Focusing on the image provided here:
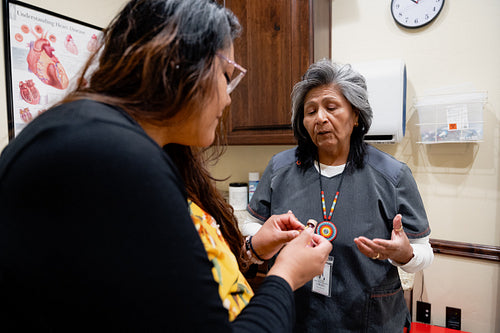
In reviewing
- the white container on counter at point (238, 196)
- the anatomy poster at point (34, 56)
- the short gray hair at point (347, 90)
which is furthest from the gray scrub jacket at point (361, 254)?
the anatomy poster at point (34, 56)

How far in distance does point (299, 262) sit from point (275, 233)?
41 centimetres

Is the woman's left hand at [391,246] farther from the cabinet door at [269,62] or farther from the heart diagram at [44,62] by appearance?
the heart diagram at [44,62]

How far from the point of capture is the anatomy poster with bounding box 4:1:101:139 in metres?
1.46

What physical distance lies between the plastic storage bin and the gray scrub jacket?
648mm

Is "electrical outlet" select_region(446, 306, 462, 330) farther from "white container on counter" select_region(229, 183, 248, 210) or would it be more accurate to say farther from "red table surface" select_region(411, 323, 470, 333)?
→ "white container on counter" select_region(229, 183, 248, 210)

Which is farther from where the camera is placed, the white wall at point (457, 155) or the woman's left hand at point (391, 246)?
the white wall at point (457, 155)

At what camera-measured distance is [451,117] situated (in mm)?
1578

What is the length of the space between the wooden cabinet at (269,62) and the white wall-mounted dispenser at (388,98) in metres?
0.39

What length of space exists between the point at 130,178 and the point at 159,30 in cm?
26

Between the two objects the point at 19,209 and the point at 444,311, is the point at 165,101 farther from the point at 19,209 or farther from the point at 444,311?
the point at 444,311

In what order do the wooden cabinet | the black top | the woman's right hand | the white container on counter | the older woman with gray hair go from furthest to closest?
the white container on counter → the wooden cabinet → the older woman with gray hair → the woman's right hand → the black top

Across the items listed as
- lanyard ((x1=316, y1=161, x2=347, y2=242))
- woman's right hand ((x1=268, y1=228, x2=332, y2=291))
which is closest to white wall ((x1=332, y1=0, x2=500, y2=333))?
lanyard ((x1=316, y1=161, x2=347, y2=242))

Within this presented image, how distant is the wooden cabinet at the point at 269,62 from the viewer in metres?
1.68

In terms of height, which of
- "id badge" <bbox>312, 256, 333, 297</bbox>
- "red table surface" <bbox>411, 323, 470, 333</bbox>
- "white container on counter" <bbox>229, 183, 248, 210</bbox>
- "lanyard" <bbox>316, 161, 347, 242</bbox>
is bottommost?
"red table surface" <bbox>411, 323, 470, 333</bbox>
